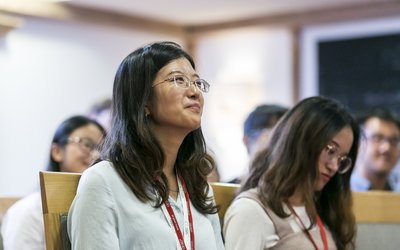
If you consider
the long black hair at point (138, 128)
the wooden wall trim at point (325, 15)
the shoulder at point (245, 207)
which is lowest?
the shoulder at point (245, 207)

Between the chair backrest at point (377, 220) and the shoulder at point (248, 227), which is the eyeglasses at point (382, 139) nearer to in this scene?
the chair backrest at point (377, 220)

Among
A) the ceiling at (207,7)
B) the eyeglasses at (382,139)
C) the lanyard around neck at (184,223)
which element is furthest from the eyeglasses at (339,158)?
the ceiling at (207,7)

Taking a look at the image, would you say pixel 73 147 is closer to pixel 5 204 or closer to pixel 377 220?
pixel 5 204

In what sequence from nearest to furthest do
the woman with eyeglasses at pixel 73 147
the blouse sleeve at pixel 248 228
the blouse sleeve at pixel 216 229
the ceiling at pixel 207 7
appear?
the blouse sleeve at pixel 216 229, the blouse sleeve at pixel 248 228, the woman with eyeglasses at pixel 73 147, the ceiling at pixel 207 7

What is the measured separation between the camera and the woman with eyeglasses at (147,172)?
1.97 meters

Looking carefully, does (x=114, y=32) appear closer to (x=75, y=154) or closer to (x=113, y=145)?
(x=75, y=154)

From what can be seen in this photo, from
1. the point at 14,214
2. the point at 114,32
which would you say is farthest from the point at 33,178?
the point at 14,214

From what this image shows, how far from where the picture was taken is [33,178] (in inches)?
233

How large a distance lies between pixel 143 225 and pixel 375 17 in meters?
4.56

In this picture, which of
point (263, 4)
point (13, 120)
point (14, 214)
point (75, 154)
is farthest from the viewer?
point (263, 4)

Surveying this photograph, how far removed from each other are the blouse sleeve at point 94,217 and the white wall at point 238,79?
4.66 m

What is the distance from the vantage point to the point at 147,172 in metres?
2.07

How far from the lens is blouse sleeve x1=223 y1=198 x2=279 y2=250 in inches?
98.1

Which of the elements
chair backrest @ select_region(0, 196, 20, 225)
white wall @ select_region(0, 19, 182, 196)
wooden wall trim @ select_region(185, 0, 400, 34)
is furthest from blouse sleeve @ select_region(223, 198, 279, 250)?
wooden wall trim @ select_region(185, 0, 400, 34)
